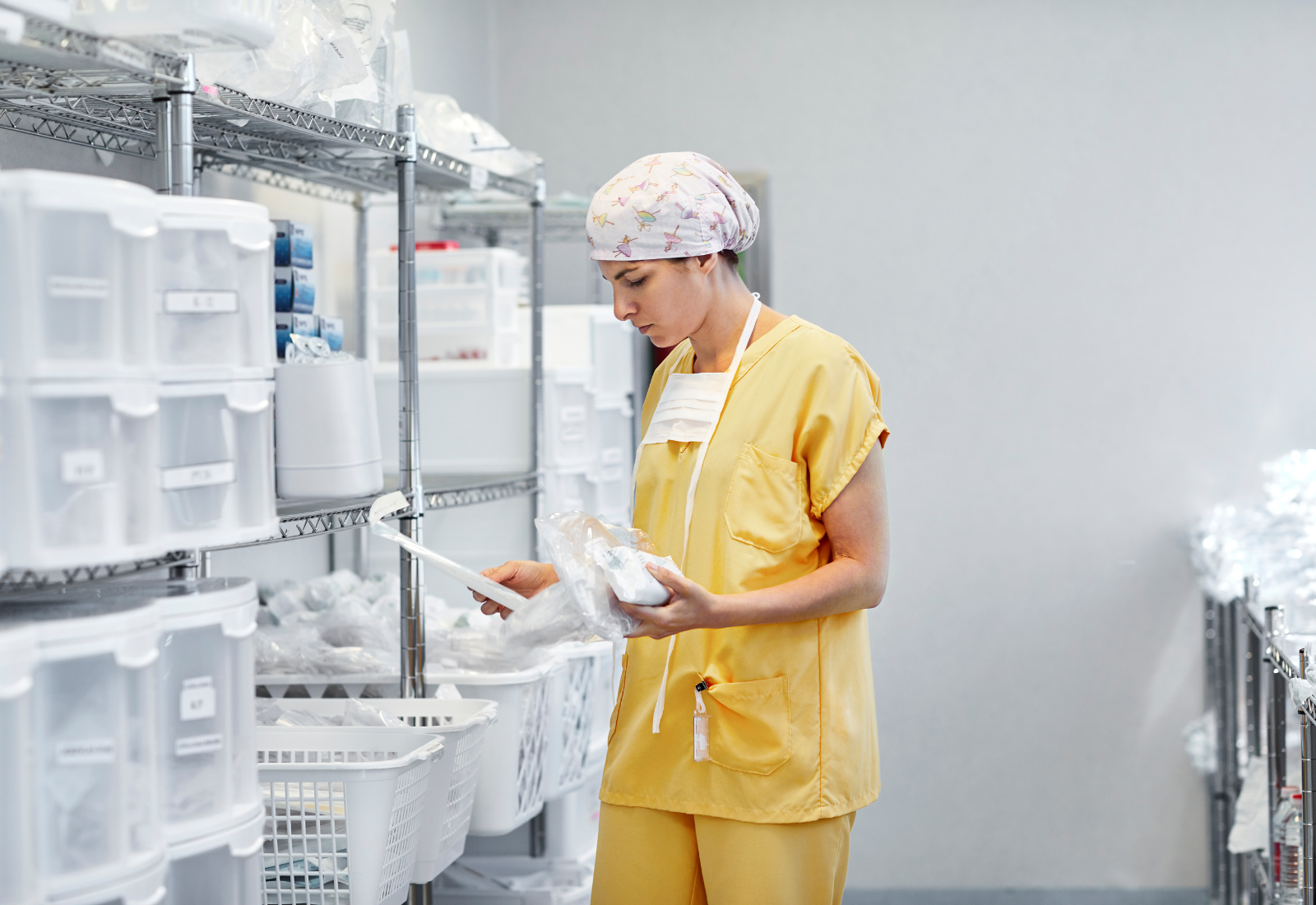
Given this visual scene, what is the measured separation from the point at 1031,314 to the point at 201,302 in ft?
9.44

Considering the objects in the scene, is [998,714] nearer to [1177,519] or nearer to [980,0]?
[1177,519]

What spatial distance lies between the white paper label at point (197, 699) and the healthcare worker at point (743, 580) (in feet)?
1.83

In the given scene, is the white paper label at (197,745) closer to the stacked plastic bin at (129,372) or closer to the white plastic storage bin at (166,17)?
the stacked plastic bin at (129,372)

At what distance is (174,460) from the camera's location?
130 centimetres

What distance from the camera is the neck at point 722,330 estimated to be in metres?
1.64

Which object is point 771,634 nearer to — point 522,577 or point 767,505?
point 767,505

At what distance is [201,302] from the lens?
1.30 m

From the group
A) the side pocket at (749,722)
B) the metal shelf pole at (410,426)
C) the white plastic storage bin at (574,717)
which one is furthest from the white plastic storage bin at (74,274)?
the white plastic storage bin at (574,717)

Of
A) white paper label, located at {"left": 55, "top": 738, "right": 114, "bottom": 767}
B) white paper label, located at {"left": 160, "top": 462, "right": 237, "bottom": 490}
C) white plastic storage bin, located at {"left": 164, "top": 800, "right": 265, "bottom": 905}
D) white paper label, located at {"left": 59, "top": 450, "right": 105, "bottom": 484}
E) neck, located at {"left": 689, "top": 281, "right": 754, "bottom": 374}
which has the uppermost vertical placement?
neck, located at {"left": 689, "top": 281, "right": 754, "bottom": 374}

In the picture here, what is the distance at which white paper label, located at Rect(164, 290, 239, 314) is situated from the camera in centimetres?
128

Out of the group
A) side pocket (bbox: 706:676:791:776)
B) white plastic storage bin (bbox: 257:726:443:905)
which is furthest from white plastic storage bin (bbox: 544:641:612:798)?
side pocket (bbox: 706:676:791:776)

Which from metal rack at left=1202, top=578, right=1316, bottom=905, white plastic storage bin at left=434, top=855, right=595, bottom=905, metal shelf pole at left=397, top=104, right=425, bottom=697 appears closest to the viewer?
metal rack at left=1202, top=578, right=1316, bottom=905

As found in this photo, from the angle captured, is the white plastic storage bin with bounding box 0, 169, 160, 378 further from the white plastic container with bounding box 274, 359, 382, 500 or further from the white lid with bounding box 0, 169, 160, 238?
the white plastic container with bounding box 274, 359, 382, 500

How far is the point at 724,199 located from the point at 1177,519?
254 centimetres
